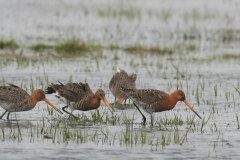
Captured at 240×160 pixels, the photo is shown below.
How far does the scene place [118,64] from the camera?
→ 16.4 m

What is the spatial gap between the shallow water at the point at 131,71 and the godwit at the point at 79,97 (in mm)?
328

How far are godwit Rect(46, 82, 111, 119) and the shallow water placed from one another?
1.08 ft

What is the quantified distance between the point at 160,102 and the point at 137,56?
8.57 metres

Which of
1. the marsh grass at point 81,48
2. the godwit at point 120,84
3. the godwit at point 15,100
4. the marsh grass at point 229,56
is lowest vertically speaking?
the godwit at point 15,100

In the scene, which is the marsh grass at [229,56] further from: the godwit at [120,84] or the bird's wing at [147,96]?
the bird's wing at [147,96]

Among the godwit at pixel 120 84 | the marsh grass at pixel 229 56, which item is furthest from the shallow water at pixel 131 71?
the godwit at pixel 120 84

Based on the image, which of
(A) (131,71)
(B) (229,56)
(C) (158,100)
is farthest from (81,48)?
(C) (158,100)

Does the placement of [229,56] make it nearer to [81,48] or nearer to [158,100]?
[81,48]

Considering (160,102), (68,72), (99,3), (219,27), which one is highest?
(99,3)

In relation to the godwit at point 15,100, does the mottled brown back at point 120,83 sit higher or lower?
higher

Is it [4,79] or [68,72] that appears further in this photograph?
[68,72]

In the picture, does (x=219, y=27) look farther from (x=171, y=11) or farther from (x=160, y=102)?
(x=160, y=102)

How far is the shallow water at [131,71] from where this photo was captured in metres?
7.77

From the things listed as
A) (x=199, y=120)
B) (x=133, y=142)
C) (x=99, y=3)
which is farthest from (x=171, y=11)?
(x=133, y=142)
